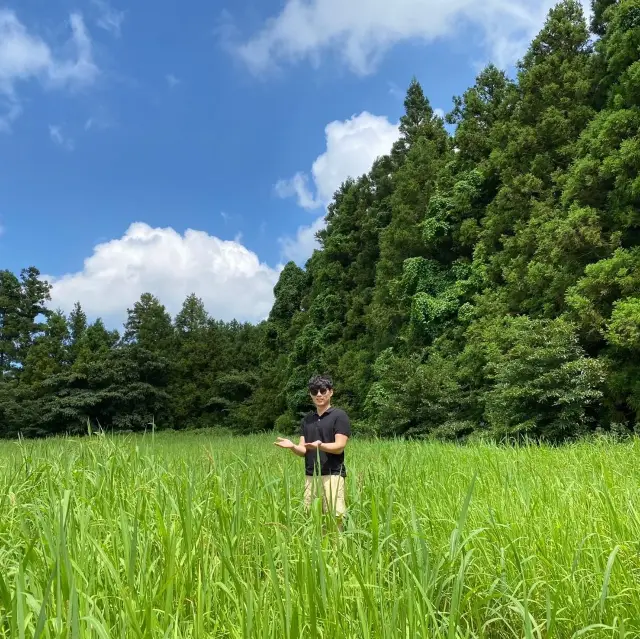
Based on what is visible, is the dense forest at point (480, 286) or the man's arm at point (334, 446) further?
the dense forest at point (480, 286)

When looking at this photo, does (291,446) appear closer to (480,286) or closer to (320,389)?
(320,389)

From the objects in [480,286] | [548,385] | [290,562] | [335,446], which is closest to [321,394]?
[335,446]

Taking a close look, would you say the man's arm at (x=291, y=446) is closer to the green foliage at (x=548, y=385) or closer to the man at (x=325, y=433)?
the man at (x=325, y=433)

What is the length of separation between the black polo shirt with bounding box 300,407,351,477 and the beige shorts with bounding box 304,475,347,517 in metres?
0.10

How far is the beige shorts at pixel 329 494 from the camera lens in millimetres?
2475

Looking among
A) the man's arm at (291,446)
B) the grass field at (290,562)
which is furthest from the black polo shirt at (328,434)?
the grass field at (290,562)

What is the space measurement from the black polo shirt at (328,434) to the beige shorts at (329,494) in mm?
102

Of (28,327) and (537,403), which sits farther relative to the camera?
(28,327)

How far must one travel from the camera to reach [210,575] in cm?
204

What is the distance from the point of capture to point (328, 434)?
13.1 feet

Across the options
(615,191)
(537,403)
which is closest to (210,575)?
(537,403)

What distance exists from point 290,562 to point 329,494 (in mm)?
860

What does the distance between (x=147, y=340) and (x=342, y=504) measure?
1617 inches

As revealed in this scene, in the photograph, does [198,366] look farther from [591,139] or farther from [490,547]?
[490,547]
